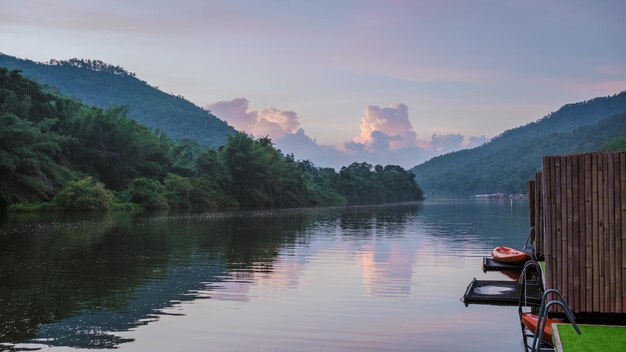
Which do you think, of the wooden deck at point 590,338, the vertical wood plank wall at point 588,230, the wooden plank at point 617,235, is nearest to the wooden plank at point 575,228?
the vertical wood plank wall at point 588,230

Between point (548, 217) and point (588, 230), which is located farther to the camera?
point (548, 217)

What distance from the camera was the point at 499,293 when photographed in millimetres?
15883

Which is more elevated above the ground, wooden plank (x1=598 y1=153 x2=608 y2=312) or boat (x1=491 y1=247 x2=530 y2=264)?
wooden plank (x1=598 y1=153 x2=608 y2=312)

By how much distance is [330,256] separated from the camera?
82.7 feet

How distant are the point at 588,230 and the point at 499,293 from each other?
5991 millimetres

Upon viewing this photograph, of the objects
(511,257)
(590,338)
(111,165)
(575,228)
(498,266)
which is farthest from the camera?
(111,165)

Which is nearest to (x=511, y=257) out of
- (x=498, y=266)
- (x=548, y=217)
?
(x=498, y=266)

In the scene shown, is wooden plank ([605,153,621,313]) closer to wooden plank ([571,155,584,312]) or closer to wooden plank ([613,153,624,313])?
wooden plank ([613,153,624,313])

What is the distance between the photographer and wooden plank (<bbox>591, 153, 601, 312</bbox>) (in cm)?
1017

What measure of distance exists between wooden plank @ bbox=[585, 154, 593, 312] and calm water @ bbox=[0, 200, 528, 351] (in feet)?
5.85

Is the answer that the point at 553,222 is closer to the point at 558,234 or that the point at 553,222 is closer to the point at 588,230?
the point at 558,234

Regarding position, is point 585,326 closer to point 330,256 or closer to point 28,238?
point 330,256

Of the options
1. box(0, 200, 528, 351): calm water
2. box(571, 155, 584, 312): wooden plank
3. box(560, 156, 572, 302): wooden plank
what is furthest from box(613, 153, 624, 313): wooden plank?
box(0, 200, 528, 351): calm water

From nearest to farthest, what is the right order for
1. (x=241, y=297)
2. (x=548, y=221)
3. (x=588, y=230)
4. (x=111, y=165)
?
(x=588, y=230), (x=548, y=221), (x=241, y=297), (x=111, y=165)
